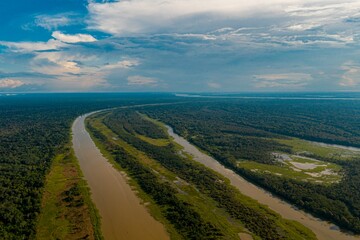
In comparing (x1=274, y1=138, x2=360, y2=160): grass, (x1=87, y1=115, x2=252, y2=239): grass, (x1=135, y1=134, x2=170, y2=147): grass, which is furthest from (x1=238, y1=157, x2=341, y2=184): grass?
(x1=135, y1=134, x2=170, y2=147): grass

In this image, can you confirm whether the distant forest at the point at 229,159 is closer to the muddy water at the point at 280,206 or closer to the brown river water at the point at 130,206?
the muddy water at the point at 280,206

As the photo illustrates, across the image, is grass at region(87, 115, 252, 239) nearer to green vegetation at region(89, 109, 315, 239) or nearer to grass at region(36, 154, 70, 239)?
green vegetation at region(89, 109, 315, 239)

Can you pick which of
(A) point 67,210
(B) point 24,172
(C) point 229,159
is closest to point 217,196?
(A) point 67,210

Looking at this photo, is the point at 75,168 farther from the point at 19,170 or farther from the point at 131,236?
the point at 131,236

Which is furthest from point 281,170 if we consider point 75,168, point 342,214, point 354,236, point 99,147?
point 99,147

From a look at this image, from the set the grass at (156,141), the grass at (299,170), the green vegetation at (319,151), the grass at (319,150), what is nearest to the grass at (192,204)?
the grass at (299,170)

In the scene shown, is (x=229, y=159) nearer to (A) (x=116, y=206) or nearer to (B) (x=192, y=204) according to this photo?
(B) (x=192, y=204)
